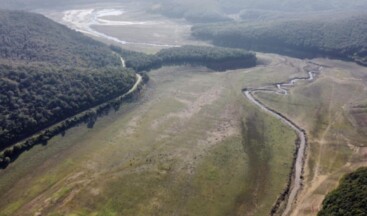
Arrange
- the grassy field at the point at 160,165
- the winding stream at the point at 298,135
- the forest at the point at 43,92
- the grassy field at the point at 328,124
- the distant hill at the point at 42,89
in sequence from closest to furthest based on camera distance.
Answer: the grassy field at the point at 160,165, the winding stream at the point at 298,135, the grassy field at the point at 328,124, the forest at the point at 43,92, the distant hill at the point at 42,89

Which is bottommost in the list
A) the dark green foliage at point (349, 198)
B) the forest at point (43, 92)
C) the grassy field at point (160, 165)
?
the grassy field at point (160, 165)

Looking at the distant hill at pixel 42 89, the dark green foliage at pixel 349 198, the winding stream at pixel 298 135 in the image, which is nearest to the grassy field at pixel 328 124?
the winding stream at pixel 298 135

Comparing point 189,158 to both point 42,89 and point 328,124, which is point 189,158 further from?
point 42,89

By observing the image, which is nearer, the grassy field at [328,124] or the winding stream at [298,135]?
the winding stream at [298,135]

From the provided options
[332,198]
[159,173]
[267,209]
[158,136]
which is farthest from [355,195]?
[158,136]

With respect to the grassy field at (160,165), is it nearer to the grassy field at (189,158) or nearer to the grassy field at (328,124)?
the grassy field at (189,158)

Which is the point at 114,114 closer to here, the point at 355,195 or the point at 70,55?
the point at 70,55
